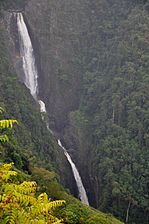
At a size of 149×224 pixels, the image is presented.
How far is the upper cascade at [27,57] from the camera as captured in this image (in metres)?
34.8

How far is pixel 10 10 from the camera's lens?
115 feet

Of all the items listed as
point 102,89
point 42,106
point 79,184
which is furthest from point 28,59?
point 79,184

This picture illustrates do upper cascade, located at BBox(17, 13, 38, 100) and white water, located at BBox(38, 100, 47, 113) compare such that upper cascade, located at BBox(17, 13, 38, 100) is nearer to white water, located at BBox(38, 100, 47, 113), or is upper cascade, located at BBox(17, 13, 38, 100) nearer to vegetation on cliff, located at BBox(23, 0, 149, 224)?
→ white water, located at BBox(38, 100, 47, 113)

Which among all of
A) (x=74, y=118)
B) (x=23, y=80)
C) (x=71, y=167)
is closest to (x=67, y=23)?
(x=23, y=80)

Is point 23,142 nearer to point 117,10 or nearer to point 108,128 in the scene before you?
point 108,128

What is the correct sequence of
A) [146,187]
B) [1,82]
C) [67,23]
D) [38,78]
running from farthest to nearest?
[67,23], [38,78], [1,82], [146,187]

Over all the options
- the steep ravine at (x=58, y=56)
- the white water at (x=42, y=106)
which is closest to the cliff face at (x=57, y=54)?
the steep ravine at (x=58, y=56)

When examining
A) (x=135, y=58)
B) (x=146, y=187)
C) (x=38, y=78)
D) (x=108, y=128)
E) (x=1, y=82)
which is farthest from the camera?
(x=38, y=78)

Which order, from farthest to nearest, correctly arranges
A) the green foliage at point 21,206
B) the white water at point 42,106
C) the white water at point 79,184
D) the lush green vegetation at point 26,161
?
1. the white water at point 42,106
2. the white water at point 79,184
3. the lush green vegetation at point 26,161
4. the green foliage at point 21,206

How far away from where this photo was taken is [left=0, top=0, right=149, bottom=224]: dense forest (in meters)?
26.5

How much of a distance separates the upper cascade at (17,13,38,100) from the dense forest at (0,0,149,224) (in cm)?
72

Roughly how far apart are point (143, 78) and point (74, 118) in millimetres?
7790

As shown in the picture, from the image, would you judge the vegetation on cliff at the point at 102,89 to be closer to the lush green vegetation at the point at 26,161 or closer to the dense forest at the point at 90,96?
the dense forest at the point at 90,96

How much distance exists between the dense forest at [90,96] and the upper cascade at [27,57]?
72 centimetres
